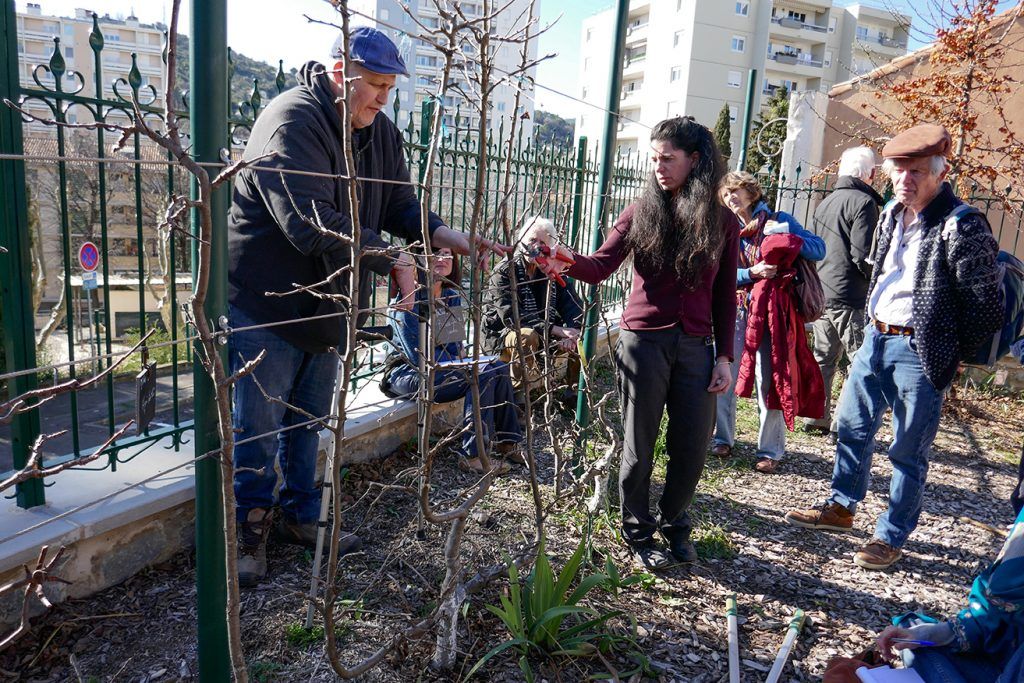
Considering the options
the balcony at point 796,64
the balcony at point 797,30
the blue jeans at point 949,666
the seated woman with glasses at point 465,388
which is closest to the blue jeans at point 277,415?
the seated woman with glasses at point 465,388

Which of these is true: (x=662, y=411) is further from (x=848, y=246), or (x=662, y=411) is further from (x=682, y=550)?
(x=848, y=246)

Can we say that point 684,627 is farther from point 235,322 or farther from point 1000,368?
point 1000,368

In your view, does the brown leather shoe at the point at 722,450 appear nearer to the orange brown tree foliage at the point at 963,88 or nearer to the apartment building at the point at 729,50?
the orange brown tree foliage at the point at 963,88

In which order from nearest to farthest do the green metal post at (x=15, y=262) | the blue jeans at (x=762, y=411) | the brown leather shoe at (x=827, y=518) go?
the green metal post at (x=15, y=262) < the brown leather shoe at (x=827, y=518) < the blue jeans at (x=762, y=411)

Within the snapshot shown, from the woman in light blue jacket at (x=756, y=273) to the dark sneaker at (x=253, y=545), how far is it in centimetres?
271

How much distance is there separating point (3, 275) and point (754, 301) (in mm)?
3739

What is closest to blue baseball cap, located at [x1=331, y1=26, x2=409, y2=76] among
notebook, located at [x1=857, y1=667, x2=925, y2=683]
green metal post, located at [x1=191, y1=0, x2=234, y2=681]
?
green metal post, located at [x1=191, y1=0, x2=234, y2=681]

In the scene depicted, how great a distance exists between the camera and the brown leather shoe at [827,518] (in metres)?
3.78

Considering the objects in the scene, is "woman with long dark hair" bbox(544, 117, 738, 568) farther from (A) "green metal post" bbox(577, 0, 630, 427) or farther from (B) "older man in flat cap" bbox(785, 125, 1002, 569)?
(B) "older man in flat cap" bbox(785, 125, 1002, 569)

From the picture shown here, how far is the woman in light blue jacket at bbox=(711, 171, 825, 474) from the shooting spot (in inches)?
171

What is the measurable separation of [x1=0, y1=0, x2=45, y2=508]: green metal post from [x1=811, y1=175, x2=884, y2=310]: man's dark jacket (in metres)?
4.46

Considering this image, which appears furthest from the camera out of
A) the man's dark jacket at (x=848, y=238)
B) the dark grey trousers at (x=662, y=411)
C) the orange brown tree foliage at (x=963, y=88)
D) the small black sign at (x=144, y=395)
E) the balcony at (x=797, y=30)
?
the balcony at (x=797, y=30)

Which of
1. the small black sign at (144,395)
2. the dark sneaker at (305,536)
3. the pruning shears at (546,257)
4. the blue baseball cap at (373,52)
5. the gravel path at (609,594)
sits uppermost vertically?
the blue baseball cap at (373,52)

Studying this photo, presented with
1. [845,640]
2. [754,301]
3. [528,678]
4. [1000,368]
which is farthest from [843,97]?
[528,678]
